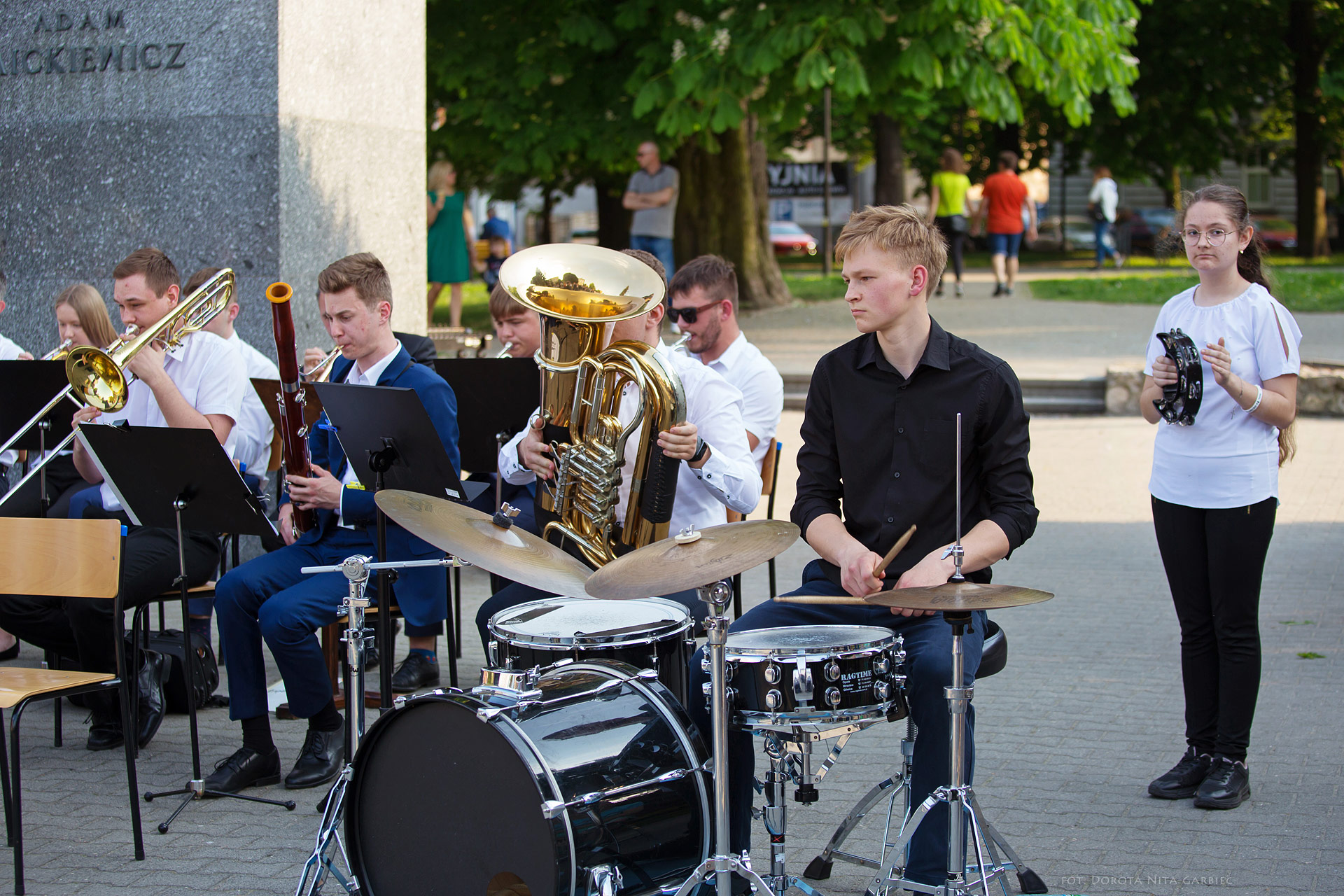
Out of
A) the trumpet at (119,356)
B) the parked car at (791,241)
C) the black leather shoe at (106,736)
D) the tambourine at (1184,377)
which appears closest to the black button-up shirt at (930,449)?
the tambourine at (1184,377)

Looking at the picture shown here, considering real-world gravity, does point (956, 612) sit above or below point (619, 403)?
below

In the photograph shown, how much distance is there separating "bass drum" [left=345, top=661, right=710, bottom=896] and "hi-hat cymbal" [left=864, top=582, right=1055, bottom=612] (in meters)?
0.65

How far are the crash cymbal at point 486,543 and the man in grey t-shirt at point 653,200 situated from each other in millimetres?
10993

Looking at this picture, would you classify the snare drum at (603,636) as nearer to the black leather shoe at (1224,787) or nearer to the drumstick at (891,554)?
the drumstick at (891,554)

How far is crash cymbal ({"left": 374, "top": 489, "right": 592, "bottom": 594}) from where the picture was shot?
351 centimetres

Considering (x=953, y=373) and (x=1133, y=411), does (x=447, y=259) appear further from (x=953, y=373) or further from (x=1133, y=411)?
(x=953, y=373)

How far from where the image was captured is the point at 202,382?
18.0 ft

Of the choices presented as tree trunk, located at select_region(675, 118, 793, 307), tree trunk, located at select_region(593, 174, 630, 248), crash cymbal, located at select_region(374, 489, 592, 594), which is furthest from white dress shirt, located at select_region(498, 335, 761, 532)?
tree trunk, located at select_region(593, 174, 630, 248)

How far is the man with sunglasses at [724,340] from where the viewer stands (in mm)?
5707

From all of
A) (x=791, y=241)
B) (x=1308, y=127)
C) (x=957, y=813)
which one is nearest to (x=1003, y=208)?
(x=1308, y=127)

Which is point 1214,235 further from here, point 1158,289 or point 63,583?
point 1158,289

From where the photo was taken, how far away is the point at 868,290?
145 inches

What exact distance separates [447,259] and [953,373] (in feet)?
40.1

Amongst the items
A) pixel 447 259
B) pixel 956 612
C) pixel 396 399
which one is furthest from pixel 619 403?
pixel 447 259
